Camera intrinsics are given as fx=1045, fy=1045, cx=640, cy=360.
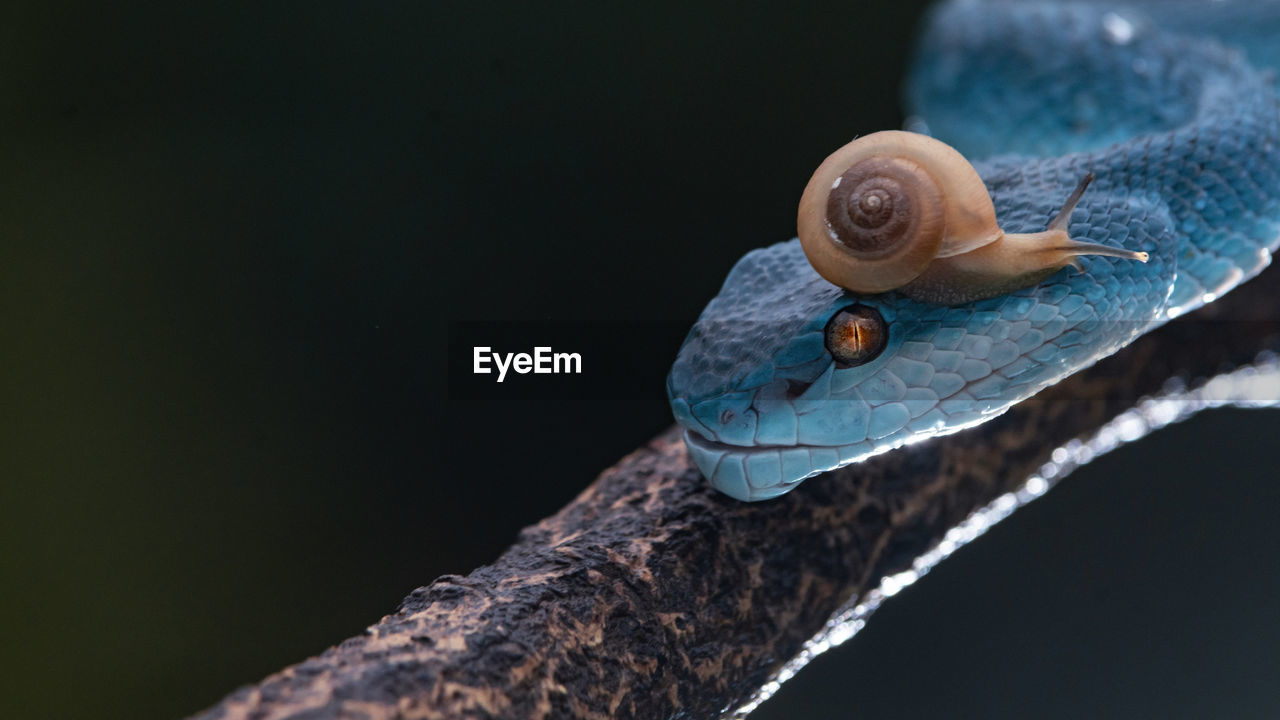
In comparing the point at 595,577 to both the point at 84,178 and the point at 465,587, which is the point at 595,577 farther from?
the point at 84,178

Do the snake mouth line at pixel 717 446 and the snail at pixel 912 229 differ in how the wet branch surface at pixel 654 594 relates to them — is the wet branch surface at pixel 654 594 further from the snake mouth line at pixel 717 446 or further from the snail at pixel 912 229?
the snail at pixel 912 229

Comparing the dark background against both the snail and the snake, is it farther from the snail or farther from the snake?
the snail

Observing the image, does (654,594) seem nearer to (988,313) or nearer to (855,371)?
(855,371)

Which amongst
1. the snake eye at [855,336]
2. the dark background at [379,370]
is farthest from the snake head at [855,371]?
the dark background at [379,370]

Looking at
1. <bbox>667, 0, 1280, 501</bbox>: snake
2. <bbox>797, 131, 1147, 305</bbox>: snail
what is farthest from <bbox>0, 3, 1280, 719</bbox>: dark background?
<bbox>797, 131, 1147, 305</bbox>: snail

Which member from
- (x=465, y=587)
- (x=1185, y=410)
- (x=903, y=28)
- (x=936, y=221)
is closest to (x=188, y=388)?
(x=465, y=587)
